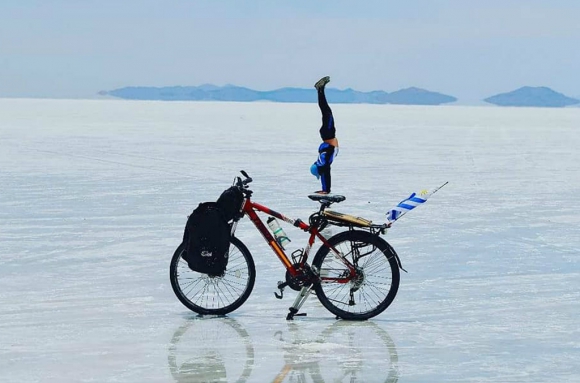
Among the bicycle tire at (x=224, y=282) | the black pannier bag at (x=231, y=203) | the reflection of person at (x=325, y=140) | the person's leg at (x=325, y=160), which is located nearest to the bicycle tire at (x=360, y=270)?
the bicycle tire at (x=224, y=282)

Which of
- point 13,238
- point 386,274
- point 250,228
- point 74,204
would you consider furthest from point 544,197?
point 386,274

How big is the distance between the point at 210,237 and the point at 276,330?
3.18 feet

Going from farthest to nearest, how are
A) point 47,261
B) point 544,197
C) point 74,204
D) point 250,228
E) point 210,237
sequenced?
point 544,197 → point 74,204 → point 250,228 → point 47,261 → point 210,237

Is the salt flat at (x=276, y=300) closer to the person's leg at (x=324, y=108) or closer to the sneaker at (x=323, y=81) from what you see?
the person's leg at (x=324, y=108)

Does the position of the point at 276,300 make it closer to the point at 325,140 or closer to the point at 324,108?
the point at 324,108

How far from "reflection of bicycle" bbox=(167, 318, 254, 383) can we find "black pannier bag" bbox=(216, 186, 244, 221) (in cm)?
87

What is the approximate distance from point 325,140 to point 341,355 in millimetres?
7082

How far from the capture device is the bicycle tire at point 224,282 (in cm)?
938

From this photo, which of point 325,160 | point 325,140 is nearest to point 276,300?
point 325,140

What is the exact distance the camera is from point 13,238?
14.2 m

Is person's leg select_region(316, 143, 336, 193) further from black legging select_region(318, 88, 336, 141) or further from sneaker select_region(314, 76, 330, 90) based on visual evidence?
sneaker select_region(314, 76, 330, 90)

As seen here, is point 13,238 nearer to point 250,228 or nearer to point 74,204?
point 250,228

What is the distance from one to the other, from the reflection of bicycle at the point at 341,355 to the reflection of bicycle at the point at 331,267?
29 centimetres

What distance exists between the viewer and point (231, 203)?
9234 millimetres
